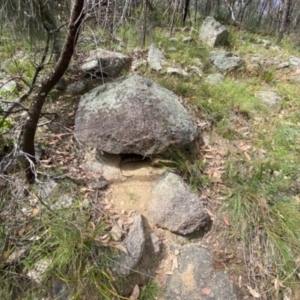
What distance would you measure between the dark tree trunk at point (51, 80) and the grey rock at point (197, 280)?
1321 mm

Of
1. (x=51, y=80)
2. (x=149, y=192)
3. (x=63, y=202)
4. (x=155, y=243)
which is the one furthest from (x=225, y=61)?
(x=63, y=202)

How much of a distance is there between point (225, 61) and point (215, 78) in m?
0.64

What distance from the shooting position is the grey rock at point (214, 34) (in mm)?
4907

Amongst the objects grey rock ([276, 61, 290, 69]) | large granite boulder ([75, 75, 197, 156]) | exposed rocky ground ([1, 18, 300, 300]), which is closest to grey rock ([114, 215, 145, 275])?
exposed rocky ground ([1, 18, 300, 300])

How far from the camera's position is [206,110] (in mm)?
3051

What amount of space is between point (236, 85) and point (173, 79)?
2.93 feet

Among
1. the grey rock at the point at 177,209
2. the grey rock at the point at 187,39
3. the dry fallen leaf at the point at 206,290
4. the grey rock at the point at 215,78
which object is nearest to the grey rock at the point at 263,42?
the grey rock at the point at 187,39

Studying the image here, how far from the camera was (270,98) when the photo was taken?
11.5 feet

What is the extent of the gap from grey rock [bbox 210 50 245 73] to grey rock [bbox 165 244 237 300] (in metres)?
2.98

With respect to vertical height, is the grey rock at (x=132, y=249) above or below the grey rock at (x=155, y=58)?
below

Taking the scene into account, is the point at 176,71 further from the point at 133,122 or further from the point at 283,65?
the point at 283,65

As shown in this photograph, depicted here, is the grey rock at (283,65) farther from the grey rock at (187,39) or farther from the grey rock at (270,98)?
the grey rock at (187,39)

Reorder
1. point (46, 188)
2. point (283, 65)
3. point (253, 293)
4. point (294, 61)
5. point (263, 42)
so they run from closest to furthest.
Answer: point (253, 293) < point (46, 188) < point (283, 65) < point (294, 61) < point (263, 42)

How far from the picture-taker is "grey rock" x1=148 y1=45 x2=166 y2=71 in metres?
3.84
